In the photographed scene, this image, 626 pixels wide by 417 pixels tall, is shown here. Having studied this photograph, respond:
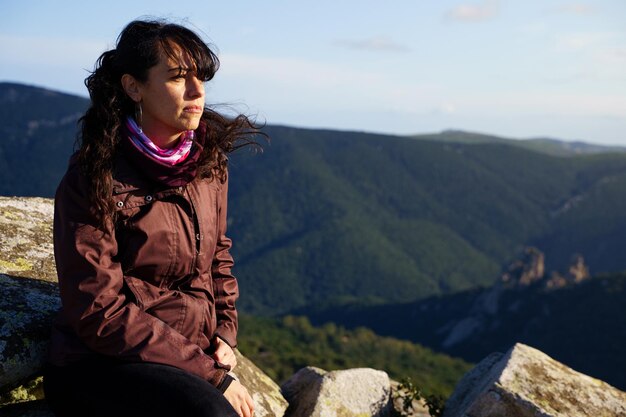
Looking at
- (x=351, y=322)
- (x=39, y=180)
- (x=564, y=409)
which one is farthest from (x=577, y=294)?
(x=39, y=180)

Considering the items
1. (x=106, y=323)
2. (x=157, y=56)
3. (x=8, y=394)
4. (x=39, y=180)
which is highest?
(x=157, y=56)

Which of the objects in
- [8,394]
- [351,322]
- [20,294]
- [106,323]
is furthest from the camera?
[351,322]

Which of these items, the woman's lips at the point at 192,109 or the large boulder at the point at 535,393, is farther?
the large boulder at the point at 535,393

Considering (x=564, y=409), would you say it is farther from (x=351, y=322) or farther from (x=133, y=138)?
(x=351, y=322)

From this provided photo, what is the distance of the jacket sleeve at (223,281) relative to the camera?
4.94 meters

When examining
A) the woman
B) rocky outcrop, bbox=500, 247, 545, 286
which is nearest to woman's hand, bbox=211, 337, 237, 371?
the woman

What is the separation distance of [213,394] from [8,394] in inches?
73.9

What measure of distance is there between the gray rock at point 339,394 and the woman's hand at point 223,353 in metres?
1.34

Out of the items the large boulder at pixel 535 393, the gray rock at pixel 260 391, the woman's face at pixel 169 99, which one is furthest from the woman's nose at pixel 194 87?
the large boulder at pixel 535 393

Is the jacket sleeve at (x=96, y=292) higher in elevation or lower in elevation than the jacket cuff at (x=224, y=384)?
higher

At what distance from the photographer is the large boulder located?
5473mm

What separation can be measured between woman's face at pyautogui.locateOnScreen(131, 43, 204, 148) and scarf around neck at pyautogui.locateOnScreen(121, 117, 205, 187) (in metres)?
0.12

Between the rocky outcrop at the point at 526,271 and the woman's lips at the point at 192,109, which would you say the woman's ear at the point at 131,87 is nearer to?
the woman's lips at the point at 192,109

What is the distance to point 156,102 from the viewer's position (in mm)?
4348
